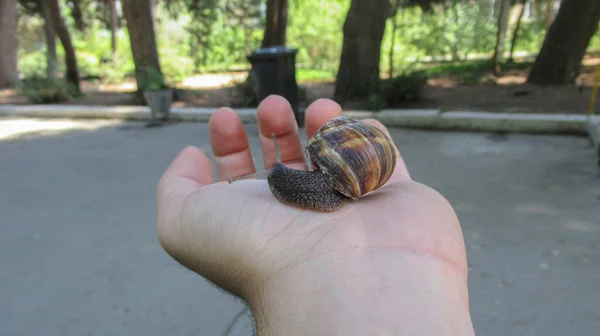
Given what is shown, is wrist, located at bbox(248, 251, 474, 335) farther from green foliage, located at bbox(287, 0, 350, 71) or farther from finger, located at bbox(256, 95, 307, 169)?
green foliage, located at bbox(287, 0, 350, 71)

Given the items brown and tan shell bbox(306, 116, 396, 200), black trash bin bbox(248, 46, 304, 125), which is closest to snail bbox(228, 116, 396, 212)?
brown and tan shell bbox(306, 116, 396, 200)

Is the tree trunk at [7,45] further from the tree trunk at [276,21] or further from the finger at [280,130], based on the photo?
the finger at [280,130]

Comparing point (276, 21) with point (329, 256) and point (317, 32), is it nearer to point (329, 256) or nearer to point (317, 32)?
point (317, 32)

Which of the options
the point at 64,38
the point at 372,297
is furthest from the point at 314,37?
the point at 372,297

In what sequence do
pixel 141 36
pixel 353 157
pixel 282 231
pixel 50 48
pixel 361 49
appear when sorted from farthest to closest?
pixel 50 48, pixel 141 36, pixel 361 49, pixel 353 157, pixel 282 231

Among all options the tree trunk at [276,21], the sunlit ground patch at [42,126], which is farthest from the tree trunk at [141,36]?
the tree trunk at [276,21]

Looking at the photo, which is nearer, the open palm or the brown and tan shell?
the open palm
